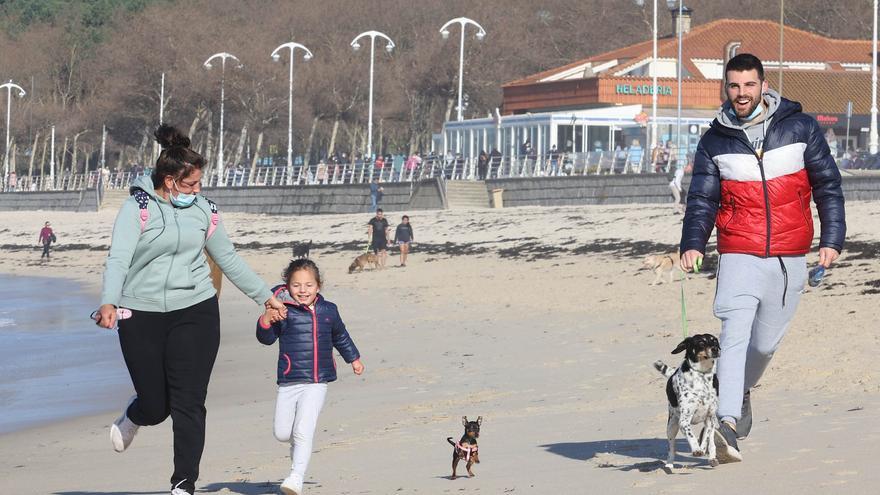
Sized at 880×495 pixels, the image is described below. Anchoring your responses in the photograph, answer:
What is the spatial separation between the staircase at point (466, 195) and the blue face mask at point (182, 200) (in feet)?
120

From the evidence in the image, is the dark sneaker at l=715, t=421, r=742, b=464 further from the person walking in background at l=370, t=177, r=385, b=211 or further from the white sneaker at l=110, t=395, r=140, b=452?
the person walking in background at l=370, t=177, r=385, b=211

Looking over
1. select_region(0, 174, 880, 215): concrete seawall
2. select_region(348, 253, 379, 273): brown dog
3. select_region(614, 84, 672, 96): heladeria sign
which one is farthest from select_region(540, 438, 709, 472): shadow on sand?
select_region(614, 84, 672, 96): heladeria sign

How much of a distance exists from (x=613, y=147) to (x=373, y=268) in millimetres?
25830

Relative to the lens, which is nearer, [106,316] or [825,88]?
[106,316]

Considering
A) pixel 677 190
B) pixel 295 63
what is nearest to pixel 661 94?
pixel 295 63

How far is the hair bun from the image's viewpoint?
6.88 m

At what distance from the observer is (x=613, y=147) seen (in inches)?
2132

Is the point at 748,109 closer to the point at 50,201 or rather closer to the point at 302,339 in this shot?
the point at 302,339

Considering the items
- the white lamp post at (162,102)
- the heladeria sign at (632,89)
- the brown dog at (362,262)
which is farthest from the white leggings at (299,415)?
the white lamp post at (162,102)

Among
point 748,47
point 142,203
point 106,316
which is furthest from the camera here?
point 748,47

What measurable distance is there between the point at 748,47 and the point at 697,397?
65334 mm

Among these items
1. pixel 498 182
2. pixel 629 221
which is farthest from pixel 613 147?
pixel 629 221

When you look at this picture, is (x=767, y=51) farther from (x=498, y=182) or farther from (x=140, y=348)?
(x=140, y=348)

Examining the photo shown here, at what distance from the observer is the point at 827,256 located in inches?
274
